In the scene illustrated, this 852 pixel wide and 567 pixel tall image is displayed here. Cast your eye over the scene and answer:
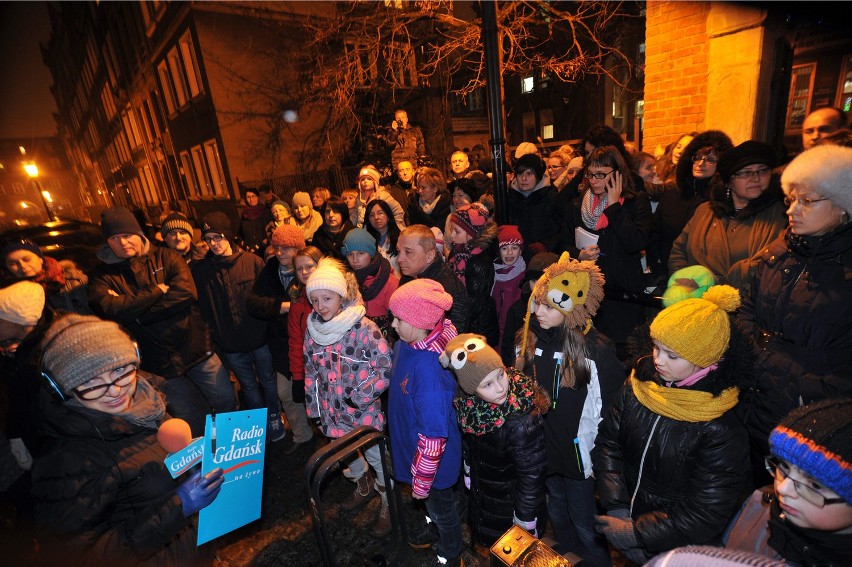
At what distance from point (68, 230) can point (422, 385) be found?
590 inches

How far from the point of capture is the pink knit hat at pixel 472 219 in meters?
4.08

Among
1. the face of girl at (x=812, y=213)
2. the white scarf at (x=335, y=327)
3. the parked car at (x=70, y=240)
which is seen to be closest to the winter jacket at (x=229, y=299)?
the white scarf at (x=335, y=327)

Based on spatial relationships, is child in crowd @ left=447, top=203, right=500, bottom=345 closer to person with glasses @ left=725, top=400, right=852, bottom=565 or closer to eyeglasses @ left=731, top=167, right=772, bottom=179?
eyeglasses @ left=731, top=167, right=772, bottom=179

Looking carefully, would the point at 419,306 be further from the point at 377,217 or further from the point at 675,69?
the point at 675,69

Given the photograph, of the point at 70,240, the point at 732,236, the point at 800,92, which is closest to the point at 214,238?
the point at 732,236

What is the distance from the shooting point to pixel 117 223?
3.62 meters

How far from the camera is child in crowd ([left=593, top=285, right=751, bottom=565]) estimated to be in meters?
1.81

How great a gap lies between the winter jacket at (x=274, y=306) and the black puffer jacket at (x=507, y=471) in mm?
2308

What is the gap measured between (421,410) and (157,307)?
2887 millimetres

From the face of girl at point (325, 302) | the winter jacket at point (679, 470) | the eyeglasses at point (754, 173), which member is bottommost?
the winter jacket at point (679, 470)

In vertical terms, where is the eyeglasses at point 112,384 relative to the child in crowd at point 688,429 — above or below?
above

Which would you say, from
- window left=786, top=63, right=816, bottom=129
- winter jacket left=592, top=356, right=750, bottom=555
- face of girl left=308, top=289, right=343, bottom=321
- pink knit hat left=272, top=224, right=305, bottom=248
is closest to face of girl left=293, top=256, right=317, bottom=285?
pink knit hat left=272, top=224, right=305, bottom=248

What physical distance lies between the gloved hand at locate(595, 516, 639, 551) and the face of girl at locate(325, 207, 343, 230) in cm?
445

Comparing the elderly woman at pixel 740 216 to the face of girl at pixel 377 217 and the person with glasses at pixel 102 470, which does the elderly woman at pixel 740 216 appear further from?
the person with glasses at pixel 102 470
